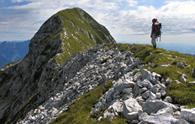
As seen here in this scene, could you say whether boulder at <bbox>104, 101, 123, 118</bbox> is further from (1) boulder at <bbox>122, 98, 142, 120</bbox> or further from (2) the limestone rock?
(2) the limestone rock

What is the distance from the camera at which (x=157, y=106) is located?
985 inches

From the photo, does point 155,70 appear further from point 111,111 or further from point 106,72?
point 106,72

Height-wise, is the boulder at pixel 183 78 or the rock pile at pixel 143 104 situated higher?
the boulder at pixel 183 78

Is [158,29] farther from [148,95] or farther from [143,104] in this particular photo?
[143,104]

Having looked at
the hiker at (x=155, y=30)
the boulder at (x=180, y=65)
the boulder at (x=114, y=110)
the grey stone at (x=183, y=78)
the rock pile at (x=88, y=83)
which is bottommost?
the rock pile at (x=88, y=83)

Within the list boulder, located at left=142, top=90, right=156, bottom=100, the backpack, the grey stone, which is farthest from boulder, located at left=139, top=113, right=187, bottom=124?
the backpack

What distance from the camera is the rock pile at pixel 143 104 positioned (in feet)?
74.2

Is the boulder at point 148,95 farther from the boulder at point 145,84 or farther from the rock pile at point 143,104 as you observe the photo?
the boulder at point 145,84

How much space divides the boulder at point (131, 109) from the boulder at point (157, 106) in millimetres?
590

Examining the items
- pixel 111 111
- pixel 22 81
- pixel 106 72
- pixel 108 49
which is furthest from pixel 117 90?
pixel 22 81

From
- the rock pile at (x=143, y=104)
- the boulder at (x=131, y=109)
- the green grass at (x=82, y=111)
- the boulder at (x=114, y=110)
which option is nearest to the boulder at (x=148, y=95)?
the rock pile at (x=143, y=104)

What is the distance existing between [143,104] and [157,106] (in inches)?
51.9

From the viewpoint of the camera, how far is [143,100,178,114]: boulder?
79.5 ft

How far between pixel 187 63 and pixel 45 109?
70.8 ft
